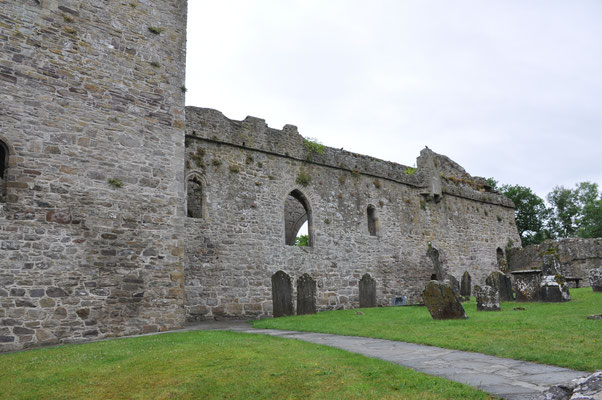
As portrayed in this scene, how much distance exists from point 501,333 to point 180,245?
7297 millimetres

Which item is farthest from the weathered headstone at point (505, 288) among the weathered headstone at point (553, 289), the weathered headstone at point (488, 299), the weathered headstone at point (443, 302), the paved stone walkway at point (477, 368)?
the paved stone walkway at point (477, 368)

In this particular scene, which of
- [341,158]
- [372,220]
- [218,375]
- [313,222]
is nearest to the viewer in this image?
[218,375]

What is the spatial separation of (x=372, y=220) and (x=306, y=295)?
18.8 ft

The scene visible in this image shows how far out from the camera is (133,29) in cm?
1128

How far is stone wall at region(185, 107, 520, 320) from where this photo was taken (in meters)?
13.5

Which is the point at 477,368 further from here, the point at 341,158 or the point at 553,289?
the point at 341,158

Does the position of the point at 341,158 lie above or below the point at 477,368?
above

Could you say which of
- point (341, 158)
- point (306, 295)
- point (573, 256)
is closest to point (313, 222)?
point (306, 295)

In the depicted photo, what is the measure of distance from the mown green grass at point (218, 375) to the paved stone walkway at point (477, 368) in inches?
10.7

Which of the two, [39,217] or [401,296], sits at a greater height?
[39,217]

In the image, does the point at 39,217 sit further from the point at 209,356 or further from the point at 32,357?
the point at 209,356

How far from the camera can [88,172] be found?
9867 millimetres

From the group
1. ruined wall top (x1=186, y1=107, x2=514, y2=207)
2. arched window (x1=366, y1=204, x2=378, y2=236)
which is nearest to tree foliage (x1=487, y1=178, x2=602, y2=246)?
ruined wall top (x1=186, y1=107, x2=514, y2=207)

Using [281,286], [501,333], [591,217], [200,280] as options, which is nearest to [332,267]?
[281,286]
